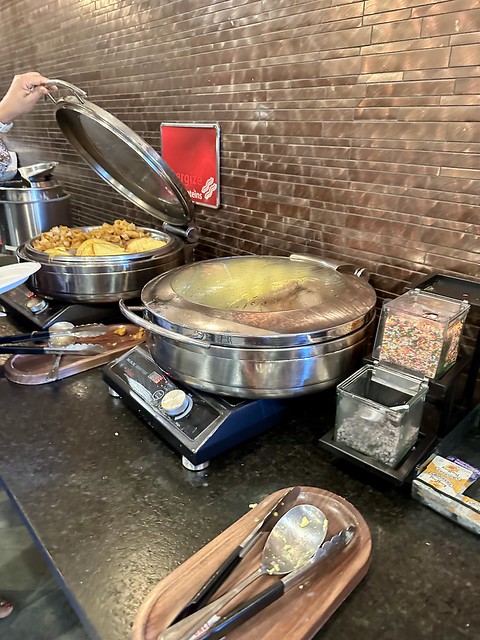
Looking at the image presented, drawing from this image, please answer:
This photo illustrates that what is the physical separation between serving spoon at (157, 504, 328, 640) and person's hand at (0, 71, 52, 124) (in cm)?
147

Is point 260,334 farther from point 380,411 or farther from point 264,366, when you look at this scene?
point 380,411

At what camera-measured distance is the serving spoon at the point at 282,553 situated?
0.61 meters

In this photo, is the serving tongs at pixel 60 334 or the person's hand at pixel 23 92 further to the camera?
the person's hand at pixel 23 92

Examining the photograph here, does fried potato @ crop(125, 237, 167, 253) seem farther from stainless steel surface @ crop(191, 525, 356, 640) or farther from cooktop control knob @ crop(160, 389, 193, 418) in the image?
stainless steel surface @ crop(191, 525, 356, 640)

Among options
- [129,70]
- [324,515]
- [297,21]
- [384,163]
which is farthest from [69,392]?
[129,70]

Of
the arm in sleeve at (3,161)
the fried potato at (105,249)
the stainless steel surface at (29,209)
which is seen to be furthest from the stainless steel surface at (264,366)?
the arm in sleeve at (3,161)

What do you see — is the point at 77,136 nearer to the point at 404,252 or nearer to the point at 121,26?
the point at 121,26

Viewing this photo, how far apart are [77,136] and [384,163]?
105 centimetres

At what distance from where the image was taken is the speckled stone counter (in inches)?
26.6

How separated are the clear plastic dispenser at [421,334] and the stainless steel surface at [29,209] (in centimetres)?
185

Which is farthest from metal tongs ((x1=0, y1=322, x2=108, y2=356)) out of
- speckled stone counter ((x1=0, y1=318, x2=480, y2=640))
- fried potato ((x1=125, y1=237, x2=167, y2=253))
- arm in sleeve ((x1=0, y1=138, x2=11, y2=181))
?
arm in sleeve ((x1=0, y1=138, x2=11, y2=181))

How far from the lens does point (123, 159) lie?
1539 mm

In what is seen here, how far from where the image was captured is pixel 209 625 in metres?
0.60

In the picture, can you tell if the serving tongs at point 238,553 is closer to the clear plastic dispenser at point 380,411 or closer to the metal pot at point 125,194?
the clear plastic dispenser at point 380,411
